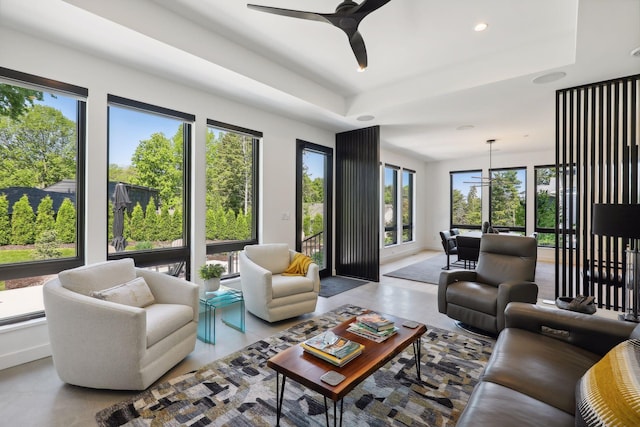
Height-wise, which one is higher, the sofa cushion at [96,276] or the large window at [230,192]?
the large window at [230,192]

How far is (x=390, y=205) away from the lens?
7.90m

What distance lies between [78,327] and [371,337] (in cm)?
206

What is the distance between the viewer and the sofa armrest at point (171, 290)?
2646 mm

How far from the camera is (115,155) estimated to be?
318 cm

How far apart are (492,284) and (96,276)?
3.90 meters

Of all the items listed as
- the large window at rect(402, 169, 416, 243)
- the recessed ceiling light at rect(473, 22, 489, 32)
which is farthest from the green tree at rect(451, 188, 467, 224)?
the recessed ceiling light at rect(473, 22, 489, 32)

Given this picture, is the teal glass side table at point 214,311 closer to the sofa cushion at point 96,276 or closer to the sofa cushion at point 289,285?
the sofa cushion at point 289,285

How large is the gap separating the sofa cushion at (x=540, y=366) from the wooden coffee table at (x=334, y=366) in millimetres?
566

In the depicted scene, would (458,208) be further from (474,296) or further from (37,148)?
(37,148)

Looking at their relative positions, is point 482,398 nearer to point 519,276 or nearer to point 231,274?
point 519,276

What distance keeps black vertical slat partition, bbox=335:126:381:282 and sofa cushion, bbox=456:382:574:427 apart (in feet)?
12.9

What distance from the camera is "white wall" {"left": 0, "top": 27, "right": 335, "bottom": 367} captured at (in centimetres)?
254

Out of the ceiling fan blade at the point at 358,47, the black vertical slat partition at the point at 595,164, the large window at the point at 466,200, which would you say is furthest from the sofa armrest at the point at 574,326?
the large window at the point at 466,200

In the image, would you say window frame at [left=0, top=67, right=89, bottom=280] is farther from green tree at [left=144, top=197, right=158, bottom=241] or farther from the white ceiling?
green tree at [left=144, top=197, right=158, bottom=241]
